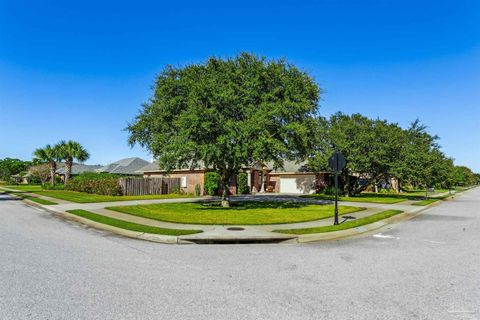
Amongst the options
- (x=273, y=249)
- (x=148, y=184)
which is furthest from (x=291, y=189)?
(x=273, y=249)

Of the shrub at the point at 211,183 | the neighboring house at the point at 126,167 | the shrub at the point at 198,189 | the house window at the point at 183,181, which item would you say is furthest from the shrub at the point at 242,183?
the neighboring house at the point at 126,167

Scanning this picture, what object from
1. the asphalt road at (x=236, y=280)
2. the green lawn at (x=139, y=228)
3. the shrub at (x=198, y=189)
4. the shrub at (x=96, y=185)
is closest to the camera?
the asphalt road at (x=236, y=280)

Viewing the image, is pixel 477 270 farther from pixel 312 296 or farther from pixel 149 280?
pixel 149 280

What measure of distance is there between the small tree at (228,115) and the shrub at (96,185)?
12170mm

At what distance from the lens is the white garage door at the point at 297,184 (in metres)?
43.3

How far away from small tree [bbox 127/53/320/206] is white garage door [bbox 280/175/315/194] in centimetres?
2310

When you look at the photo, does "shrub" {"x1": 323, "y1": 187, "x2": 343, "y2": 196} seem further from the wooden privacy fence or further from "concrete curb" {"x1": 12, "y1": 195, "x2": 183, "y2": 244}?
"concrete curb" {"x1": 12, "y1": 195, "x2": 183, "y2": 244}

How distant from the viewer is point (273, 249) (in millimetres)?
9141

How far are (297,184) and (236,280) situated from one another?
38884 millimetres

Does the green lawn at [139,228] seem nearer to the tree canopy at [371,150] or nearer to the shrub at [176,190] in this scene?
the shrub at [176,190]

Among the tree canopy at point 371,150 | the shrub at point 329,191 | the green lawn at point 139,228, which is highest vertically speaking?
the tree canopy at point 371,150

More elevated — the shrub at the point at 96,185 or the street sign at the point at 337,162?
the street sign at the point at 337,162

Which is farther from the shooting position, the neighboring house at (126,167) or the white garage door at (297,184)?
the neighboring house at (126,167)

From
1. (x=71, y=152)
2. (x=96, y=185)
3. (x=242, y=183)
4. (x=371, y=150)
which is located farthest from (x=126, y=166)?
(x=371, y=150)
